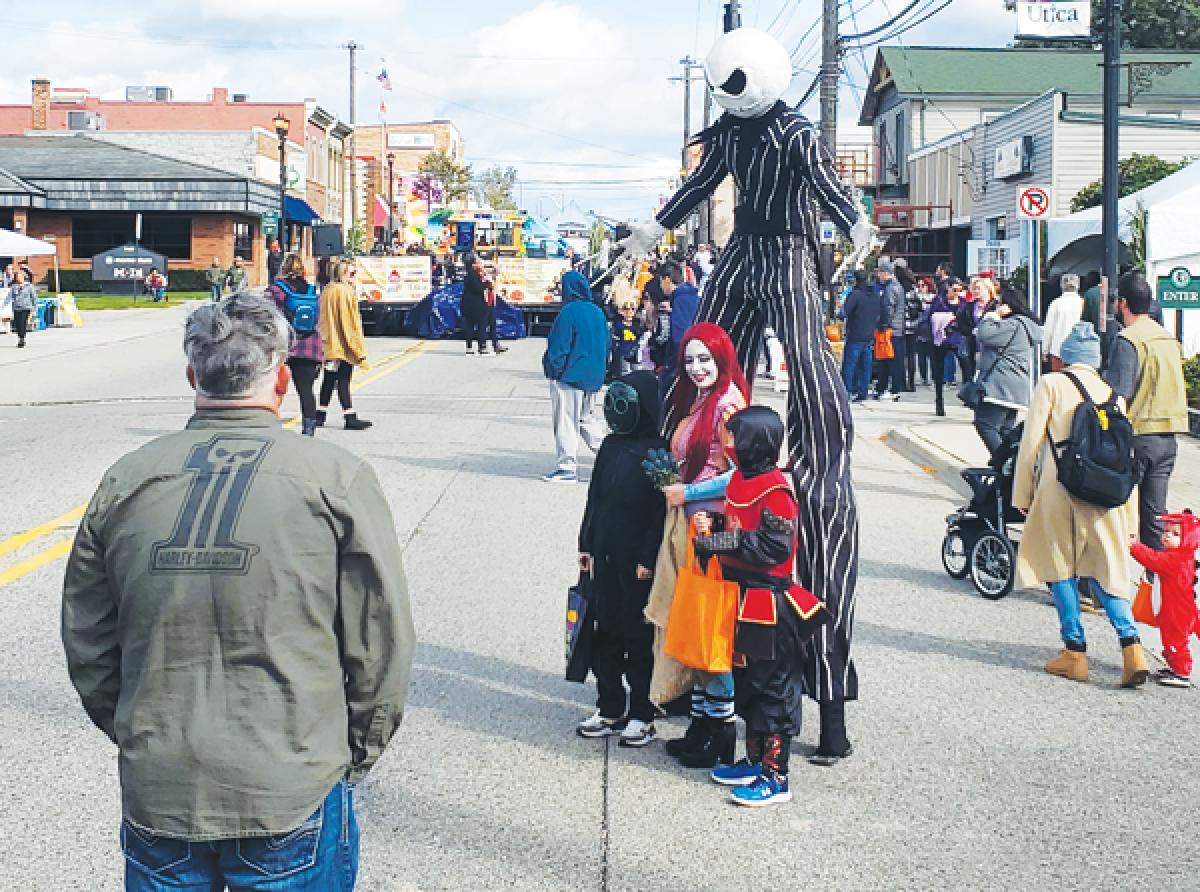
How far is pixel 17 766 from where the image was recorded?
509cm

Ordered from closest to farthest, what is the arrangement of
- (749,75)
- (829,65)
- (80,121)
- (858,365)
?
1. (749,75)
2. (858,365)
3. (829,65)
4. (80,121)

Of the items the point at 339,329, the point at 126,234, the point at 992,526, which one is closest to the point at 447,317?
the point at 339,329

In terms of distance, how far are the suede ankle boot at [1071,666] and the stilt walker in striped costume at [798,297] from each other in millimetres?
1683

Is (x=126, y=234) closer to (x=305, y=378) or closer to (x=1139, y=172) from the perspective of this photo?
(x=1139, y=172)

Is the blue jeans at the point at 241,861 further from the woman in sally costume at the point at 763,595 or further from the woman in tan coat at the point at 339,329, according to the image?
the woman in tan coat at the point at 339,329

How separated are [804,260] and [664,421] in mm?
822

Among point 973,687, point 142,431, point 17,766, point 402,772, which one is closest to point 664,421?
point 402,772

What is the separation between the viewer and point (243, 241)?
179 feet

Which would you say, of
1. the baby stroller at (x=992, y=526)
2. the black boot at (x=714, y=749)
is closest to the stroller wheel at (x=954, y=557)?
the baby stroller at (x=992, y=526)

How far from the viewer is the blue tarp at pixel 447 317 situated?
30.5m

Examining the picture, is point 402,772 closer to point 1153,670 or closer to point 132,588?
point 132,588

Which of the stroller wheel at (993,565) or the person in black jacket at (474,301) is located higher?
the person in black jacket at (474,301)

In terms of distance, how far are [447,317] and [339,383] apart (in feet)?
53.3

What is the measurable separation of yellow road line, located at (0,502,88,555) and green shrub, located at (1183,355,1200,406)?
475 inches
